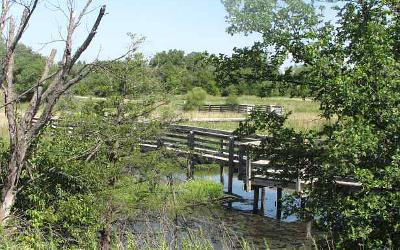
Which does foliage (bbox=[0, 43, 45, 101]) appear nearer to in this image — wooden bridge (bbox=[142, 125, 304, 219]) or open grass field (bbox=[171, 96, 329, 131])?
wooden bridge (bbox=[142, 125, 304, 219])

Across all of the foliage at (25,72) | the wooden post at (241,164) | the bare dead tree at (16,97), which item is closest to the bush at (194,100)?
the foliage at (25,72)

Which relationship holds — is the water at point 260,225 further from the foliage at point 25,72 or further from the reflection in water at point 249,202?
the foliage at point 25,72

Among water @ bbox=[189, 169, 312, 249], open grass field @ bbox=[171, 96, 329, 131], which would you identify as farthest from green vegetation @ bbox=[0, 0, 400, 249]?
open grass field @ bbox=[171, 96, 329, 131]

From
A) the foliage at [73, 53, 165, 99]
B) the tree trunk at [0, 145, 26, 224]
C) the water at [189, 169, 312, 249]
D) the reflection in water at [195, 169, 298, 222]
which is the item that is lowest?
the reflection in water at [195, 169, 298, 222]

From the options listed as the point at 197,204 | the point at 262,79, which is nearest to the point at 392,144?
the point at 262,79

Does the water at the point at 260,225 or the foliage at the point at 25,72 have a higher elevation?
the foliage at the point at 25,72

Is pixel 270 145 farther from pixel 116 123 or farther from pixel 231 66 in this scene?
pixel 116 123

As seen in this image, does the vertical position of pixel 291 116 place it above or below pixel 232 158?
above

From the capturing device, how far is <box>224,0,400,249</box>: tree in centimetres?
713

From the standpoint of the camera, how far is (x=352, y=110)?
7.70m

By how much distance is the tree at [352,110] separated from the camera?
23.4ft

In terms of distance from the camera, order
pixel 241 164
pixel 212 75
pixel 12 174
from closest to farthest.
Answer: pixel 12 174 < pixel 212 75 < pixel 241 164

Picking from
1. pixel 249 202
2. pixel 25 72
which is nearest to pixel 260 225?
pixel 249 202

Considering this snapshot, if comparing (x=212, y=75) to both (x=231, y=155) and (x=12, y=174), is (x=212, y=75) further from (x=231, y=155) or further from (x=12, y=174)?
(x=231, y=155)
